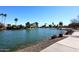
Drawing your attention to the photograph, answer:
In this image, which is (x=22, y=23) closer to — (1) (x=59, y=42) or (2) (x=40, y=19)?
(2) (x=40, y=19)

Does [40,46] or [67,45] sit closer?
[67,45]

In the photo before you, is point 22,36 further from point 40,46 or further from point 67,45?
point 67,45

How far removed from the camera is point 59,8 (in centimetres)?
571

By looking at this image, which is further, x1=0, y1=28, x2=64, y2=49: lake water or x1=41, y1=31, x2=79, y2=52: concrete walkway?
x1=0, y1=28, x2=64, y2=49: lake water

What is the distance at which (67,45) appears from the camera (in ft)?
18.8

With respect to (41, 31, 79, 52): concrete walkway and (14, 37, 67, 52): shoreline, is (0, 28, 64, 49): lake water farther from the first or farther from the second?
(41, 31, 79, 52): concrete walkway

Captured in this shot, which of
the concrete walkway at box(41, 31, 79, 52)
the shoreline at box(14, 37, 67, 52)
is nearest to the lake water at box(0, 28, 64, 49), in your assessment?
the shoreline at box(14, 37, 67, 52)

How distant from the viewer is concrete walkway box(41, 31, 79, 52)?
5613mm

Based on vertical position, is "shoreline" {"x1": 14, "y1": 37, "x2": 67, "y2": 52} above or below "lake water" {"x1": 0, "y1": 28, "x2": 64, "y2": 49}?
below

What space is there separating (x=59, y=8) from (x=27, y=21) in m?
0.90

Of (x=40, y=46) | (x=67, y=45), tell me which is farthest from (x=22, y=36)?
(x=67, y=45)

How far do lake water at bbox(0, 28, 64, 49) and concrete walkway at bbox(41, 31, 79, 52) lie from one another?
1.26 ft

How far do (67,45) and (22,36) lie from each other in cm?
120
